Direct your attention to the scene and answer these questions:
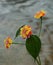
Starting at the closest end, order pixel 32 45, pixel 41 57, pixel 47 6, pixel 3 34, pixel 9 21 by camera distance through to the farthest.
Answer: pixel 32 45
pixel 41 57
pixel 3 34
pixel 9 21
pixel 47 6

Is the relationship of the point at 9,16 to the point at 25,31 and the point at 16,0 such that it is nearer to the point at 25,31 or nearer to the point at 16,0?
the point at 16,0

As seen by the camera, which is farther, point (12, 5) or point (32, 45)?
point (12, 5)

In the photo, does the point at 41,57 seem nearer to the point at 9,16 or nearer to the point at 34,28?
the point at 34,28

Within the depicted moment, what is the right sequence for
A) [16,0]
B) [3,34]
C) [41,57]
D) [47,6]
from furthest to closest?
[16,0] → [47,6] → [3,34] → [41,57]

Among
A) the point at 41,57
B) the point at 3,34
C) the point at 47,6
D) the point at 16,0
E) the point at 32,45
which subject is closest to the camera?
the point at 32,45

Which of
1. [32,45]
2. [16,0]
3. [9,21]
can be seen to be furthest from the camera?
[16,0]

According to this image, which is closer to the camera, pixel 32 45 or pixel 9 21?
pixel 32 45

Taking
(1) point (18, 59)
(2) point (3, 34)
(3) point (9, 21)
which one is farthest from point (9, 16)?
(1) point (18, 59)

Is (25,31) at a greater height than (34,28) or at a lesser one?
greater

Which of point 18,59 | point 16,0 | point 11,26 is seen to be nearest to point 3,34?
point 11,26
